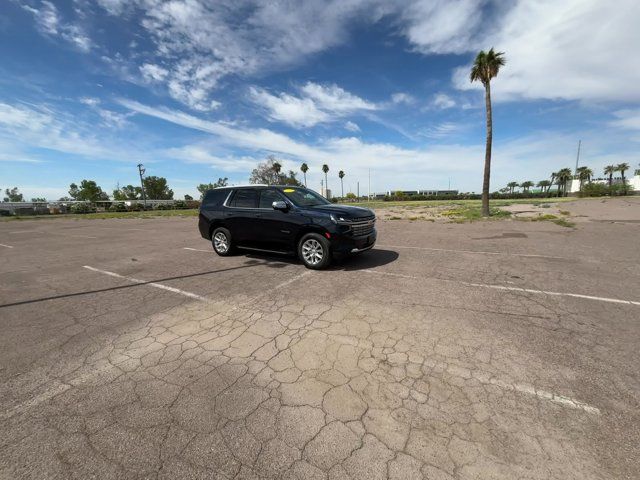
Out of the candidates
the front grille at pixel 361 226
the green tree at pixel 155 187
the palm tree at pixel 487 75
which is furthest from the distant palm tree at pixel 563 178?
the green tree at pixel 155 187

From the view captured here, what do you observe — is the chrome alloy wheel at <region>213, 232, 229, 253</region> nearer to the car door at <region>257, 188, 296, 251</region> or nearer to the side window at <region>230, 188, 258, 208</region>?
the side window at <region>230, 188, 258, 208</region>

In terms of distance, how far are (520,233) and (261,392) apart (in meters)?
11.9

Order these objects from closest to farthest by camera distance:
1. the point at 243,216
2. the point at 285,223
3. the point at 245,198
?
the point at 285,223 < the point at 243,216 < the point at 245,198

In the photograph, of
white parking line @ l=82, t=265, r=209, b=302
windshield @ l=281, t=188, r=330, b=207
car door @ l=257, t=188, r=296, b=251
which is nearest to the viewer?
white parking line @ l=82, t=265, r=209, b=302

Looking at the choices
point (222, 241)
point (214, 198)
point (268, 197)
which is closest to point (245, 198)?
point (268, 197)

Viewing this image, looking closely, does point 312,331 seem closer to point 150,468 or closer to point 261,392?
point 261,392

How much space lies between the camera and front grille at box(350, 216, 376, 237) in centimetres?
604

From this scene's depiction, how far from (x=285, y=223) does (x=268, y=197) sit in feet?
3.00

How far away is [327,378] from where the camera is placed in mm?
2754

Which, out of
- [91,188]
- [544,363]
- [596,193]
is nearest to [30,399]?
[544,363]

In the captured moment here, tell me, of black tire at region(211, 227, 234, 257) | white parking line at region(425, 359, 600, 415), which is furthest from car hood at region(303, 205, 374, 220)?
white parking line at region(425, 359, 600, 415)

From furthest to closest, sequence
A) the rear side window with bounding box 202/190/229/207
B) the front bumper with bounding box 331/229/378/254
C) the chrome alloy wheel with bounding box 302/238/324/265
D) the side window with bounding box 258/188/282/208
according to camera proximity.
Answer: the rear side window with bounding box 202/190/229/207, the side window with bounding box 258/188/282/208, the chrome alloy wheel with bounding box 302/238/324/265, the front bumper with bounding box 331/229/378/254

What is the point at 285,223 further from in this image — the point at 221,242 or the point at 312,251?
the point at 221,242

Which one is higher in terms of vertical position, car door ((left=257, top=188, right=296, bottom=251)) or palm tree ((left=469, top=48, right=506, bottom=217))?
palm tree ((left=469, top=48, right=506, bottom=217))
